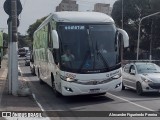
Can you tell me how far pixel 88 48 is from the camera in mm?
15227

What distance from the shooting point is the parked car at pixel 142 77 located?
17.3 metres

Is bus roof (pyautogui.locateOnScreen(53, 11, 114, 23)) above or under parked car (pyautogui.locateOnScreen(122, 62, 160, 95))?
above

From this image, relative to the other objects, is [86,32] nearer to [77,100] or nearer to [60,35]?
[60,35]

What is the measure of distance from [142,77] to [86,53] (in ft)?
12.2

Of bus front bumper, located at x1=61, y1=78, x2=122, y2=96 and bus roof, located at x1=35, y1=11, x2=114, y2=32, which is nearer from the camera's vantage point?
bus front bumper, located at x1=61, y1=78, x2=122, y2=96

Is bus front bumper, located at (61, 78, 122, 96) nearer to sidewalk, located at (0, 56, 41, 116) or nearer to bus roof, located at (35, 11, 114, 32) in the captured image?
sidewalk, located at (0, 56, 41, 116)

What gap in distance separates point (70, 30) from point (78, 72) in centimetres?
170

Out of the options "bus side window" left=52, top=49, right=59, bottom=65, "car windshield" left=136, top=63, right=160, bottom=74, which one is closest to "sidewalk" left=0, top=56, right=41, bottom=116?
"bus side window" left=52, top=49, right=59, bottom=65

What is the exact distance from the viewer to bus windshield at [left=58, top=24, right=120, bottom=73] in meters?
15.0

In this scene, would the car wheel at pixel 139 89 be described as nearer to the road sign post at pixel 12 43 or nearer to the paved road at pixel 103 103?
the paved road at pixel 103 103

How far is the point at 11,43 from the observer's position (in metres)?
16.6

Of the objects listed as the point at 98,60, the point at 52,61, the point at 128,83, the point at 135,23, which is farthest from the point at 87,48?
the point at 135,23

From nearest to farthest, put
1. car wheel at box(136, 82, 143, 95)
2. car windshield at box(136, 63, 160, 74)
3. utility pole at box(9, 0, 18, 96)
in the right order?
1. utility pole at box(9, 0, 18, 96)
2. car wheel at box(136, 82, 143, 95)
3. car windshield at box(136, 63, 160, 74)

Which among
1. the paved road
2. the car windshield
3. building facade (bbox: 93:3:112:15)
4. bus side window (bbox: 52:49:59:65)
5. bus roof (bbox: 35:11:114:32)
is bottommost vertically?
the paved road
